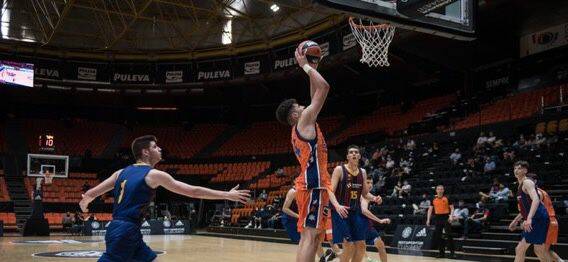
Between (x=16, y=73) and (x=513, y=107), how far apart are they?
2341 cm

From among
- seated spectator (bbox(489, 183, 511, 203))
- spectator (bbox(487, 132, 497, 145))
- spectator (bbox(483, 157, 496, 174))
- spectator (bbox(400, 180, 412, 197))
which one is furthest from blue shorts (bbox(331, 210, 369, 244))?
spectator (bbox(487, 132, 497, 145))

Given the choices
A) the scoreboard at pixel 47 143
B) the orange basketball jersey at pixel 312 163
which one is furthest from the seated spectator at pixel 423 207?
the scoreboard at pixel 47 143

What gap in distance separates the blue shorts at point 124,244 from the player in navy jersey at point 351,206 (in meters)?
2.94

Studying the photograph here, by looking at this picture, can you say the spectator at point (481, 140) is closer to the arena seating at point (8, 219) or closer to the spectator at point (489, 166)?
the spectator at point (489, 166)

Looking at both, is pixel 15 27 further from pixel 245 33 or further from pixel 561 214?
pixel 561 214

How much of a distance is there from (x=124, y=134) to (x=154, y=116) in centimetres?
236

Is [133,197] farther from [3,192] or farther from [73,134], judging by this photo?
[73,134]

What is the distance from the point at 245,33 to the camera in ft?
103

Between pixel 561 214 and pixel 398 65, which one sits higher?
pixel 398 65

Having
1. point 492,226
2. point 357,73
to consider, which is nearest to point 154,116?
point 357,73

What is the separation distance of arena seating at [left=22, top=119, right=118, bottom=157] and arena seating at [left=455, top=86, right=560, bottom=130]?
22.4 metres

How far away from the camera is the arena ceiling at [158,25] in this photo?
2902cm

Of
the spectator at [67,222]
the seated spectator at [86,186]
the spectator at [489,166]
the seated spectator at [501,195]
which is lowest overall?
the spectator at [67,222]

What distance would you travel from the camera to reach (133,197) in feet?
14.8
